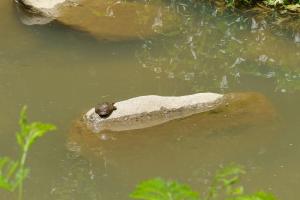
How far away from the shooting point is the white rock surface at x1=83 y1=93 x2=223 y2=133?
4.49 m

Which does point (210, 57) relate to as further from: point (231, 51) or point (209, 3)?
point (209, 3)

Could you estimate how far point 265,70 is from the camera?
225 inches

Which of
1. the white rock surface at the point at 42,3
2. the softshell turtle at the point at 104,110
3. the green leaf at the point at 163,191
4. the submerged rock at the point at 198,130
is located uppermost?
the green leaf at the point at 163,191

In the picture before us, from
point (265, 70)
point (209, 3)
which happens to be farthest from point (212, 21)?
point (265, 70)

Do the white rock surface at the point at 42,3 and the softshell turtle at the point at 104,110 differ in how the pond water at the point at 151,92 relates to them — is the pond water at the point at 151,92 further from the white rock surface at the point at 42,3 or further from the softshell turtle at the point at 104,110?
the white rock surface at the point at 42,3

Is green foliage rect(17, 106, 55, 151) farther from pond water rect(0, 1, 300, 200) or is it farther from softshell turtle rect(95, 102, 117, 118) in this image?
softshell turtle rect(95, 102, 117, 118)

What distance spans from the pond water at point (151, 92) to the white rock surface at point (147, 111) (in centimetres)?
10

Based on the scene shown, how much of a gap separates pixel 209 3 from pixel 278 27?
113 centimetres

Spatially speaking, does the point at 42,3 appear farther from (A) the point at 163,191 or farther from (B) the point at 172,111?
(A) the point at 163,191

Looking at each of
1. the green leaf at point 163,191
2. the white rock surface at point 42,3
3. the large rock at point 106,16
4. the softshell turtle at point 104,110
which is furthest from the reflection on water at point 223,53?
the green leaf at point 163,191

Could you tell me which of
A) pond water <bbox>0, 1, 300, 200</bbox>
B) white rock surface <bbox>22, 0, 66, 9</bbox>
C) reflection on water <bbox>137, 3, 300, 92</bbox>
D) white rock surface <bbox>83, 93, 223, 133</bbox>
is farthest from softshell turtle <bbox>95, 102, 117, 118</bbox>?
white rock surface <bbox>22, 0, 66, 9</bbox>

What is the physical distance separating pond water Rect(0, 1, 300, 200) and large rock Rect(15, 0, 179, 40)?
0.53 ft

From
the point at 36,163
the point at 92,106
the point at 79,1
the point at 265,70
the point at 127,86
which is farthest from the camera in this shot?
the point at 79,1

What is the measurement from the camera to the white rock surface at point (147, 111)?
14.7 feet
